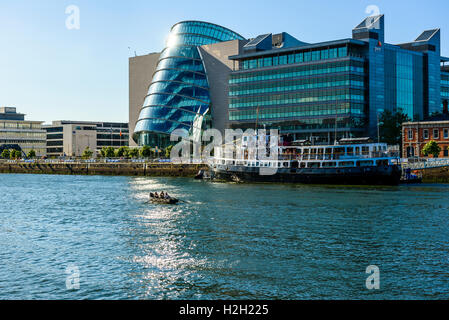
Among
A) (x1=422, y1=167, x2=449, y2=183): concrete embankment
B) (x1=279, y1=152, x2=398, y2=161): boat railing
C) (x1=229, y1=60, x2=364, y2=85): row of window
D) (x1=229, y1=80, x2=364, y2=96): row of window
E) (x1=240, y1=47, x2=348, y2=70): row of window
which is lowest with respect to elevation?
(x1=422, y1=167, x2=449, y2=183): concrete embankment

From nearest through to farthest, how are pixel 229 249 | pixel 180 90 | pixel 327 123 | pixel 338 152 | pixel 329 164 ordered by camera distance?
pixel 229 249
pixel 338 152
pixel 329 164
pixel 327 123
pixel 180 90

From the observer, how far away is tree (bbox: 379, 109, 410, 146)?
11994cm

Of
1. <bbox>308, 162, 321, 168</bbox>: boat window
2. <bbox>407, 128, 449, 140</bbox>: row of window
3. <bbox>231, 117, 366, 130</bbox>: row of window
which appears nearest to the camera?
<bbox>308, 162, 321, 168</bbox>: boat window

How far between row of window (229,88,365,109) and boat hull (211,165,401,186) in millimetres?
46191

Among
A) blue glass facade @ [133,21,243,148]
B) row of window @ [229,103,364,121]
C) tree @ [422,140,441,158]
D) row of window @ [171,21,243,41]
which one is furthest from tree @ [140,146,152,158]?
tree @ [422,140,441,158]

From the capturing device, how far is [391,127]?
12019cm

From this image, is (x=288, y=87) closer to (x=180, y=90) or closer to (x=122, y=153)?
(x=180, y=90)

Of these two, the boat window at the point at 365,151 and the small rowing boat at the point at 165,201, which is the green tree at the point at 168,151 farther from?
the small rowing boat at the point at 165,201

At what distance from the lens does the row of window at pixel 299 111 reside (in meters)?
125

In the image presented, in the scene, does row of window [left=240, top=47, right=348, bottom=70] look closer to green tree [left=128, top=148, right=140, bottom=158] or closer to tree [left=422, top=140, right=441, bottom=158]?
green tree [left=128, top=148, right=140, bottom=158]

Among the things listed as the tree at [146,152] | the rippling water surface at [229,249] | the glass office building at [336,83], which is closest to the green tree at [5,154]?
the tree at [146,152]

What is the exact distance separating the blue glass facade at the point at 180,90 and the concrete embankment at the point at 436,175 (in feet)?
257

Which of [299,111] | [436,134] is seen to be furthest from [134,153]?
[436,134]

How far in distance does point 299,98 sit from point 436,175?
53.2 meters
